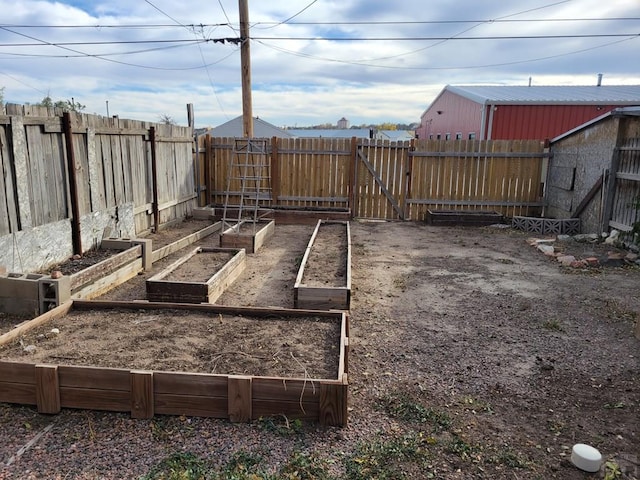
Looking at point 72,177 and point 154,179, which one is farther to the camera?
point 154,179

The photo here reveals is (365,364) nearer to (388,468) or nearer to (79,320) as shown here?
(388,468)

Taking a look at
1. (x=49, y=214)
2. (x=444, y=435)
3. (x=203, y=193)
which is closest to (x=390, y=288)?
(x=444, y=435)

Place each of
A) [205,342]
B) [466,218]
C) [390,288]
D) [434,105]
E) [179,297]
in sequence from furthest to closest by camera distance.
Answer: [434,105] → [466,218] → [390,288] → [179,297] → [205,342]

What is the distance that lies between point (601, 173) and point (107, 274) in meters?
8.78

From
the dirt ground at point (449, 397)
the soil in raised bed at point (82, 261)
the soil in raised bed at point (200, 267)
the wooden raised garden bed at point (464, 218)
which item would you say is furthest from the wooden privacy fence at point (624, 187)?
A: the soil in raised bed at point (82, 261)

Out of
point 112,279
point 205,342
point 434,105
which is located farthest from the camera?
point 434,105

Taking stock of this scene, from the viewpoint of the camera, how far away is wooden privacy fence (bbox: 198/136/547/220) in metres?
11.5

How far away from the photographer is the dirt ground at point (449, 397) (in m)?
2.63

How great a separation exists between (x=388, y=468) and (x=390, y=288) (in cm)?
359

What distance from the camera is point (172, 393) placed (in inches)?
119

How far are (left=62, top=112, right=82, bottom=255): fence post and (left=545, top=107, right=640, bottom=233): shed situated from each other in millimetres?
8159

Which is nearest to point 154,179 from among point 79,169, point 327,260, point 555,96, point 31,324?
point 79,169

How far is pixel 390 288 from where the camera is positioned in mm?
6062

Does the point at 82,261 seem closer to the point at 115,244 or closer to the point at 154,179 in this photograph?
the point at 115,244
